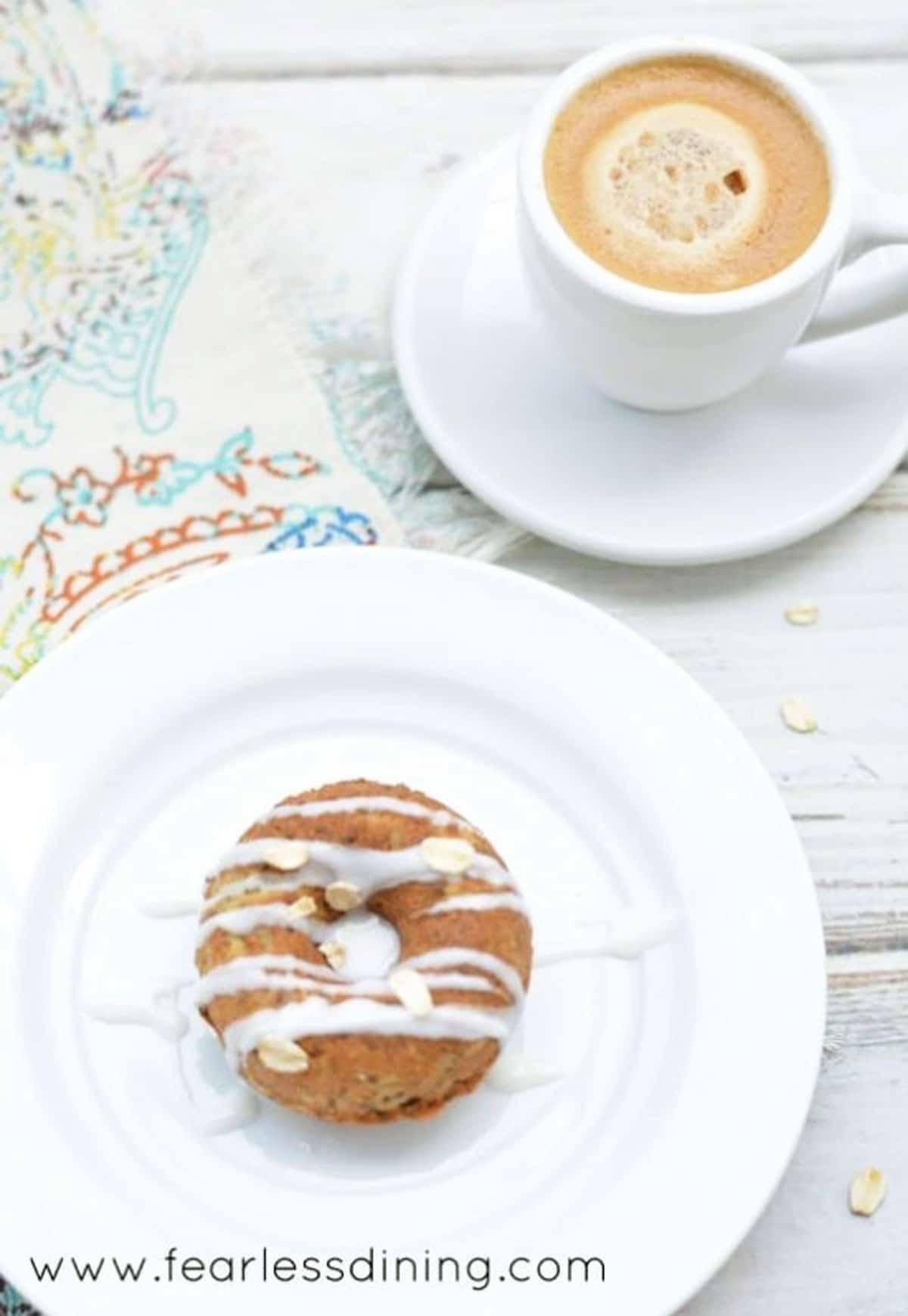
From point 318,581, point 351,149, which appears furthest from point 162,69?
point 318,581

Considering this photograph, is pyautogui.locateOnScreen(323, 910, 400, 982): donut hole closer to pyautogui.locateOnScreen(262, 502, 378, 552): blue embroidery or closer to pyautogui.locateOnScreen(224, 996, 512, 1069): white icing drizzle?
pyautogui.locateOnScreen(224, 996, 512, 1069): white icing drizzle

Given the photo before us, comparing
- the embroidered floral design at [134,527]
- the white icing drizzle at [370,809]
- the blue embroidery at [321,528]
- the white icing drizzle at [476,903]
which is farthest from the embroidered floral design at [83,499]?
the white icing drizzle at [476,903]

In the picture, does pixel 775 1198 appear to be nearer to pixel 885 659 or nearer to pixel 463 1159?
pixel 463 1159

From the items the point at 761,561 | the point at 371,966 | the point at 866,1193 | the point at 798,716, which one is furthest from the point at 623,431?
the point at 866,1193

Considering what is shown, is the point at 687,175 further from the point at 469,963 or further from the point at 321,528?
the point at 469,963

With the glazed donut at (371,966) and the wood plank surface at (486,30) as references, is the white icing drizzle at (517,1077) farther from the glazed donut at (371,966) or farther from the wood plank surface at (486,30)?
the wood plank surface at (486,30)

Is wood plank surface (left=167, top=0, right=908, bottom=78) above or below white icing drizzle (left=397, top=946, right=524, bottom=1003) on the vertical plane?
above

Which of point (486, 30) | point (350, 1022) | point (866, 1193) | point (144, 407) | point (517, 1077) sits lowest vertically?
point (866, 1193)

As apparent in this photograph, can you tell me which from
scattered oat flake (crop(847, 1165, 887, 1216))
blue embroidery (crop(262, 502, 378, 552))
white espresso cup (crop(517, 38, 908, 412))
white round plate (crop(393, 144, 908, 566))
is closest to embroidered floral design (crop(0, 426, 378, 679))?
blue embroidery (crop(262, 502, 378, 552))
